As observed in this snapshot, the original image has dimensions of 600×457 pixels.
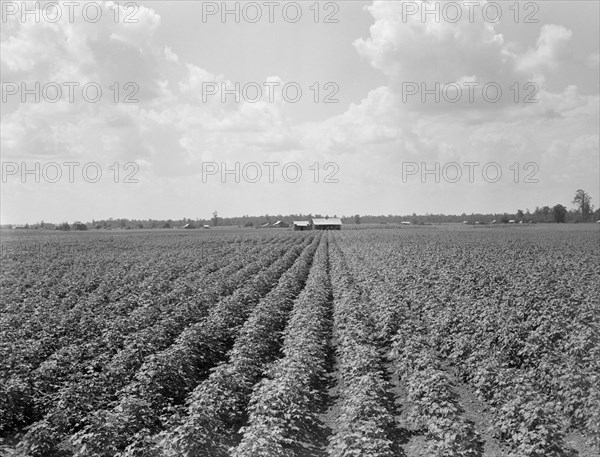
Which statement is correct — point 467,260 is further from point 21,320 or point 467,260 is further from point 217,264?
point 21,320

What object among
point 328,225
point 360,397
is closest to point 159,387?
point 360,397

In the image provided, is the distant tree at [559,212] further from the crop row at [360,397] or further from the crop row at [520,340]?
the crop row at [360,397]

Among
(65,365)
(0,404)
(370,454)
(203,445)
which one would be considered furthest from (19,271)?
(370,454)

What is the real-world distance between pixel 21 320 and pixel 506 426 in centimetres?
1626

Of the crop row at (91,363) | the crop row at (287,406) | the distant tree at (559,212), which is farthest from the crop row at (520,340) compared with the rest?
the distant tree at (559,212)

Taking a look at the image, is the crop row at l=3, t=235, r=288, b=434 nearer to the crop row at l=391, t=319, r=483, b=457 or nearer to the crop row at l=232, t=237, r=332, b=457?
the crop row at l=232, t=237, r=332, b=457

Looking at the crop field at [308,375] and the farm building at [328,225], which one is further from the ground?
the farm building at [328,225]

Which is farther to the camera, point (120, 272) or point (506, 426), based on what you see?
point (120, 272)

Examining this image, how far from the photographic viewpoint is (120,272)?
33156 millimetres

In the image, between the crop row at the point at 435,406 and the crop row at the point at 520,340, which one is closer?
the crop row at the point at 435,406

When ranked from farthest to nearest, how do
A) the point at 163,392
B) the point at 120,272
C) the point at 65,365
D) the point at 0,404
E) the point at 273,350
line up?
the point at 120,272, the point at 273,350, the point at 65,365, the point at 163,392, the point at 0,404

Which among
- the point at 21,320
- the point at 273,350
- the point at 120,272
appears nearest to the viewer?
the point at 273,350

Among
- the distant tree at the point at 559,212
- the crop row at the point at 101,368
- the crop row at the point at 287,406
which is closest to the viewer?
the crop row at the point at 287,406

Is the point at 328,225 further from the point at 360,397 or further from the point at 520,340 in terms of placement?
the point at 360,397
